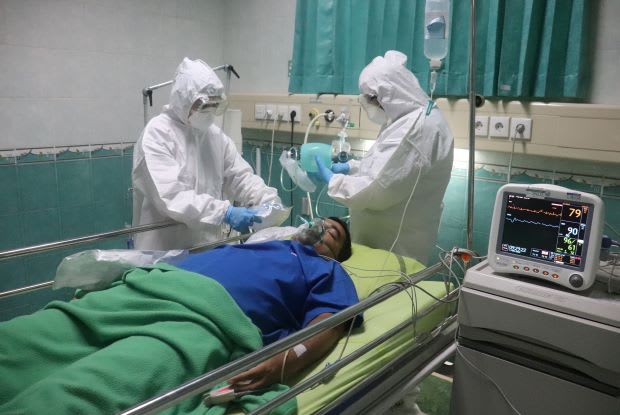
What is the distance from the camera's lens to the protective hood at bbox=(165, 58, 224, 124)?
7.62ft

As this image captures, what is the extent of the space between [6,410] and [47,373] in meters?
0.20

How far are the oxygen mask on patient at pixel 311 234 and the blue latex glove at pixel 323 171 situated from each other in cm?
27

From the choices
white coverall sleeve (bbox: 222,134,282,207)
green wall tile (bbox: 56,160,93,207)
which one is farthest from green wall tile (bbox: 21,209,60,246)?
white coverall sleeve (bbox: 222,134,282,207)

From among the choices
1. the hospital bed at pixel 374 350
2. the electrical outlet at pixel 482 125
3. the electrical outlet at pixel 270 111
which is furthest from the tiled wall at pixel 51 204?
the electrical outlet at pixel 482 125

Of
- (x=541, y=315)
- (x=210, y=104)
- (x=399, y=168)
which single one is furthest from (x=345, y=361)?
(x=210, y=104)

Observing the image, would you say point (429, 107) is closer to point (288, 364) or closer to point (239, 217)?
point (239, 217)

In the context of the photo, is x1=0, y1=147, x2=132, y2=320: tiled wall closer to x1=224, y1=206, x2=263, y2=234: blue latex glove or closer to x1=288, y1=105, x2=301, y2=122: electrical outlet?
x1=288, y1=105, x2=301, y2=122: electrical outlet

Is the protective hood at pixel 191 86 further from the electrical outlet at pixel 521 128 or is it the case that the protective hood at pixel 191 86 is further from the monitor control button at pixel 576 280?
the monitor control button at pixel 576 280

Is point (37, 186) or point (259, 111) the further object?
point (259, 111)

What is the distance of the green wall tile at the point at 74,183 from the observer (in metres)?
3.03

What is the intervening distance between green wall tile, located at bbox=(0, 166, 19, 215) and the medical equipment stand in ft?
8.44

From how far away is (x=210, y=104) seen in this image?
2365 mm

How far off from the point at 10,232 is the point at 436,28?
8.45ft

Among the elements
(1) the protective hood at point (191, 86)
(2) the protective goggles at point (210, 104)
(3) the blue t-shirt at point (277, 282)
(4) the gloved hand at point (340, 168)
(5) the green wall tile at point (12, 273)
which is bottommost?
(5) the green wall tile at point (12, 273)
